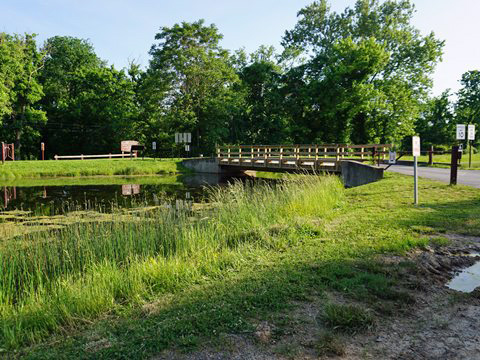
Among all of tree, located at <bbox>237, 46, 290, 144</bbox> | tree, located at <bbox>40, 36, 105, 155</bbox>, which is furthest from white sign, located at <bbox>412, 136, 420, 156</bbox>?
tree, located at <bbox>40, 36, 105, 155</bbox>

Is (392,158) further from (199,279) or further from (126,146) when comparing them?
(126,146)

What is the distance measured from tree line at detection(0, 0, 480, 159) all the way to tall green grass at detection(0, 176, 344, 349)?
28.7 meters

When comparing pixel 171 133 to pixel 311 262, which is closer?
pixel 311 262

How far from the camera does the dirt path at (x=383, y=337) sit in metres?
2.88

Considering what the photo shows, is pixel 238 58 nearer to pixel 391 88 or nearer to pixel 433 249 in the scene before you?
pixel 391 88

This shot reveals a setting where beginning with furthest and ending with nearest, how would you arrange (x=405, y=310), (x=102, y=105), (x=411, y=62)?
1. (x=102, y=105)
2. (x=411, y=62)
3. (x=405, y=310)

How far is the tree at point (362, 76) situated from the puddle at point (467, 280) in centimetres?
2983

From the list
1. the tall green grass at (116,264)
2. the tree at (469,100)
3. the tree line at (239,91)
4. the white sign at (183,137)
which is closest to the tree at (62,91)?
the tree line at (239,91)

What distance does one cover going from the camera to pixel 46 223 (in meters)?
9.70

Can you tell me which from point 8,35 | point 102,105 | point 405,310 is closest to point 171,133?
point 102,105

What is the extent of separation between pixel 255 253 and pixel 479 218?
4894 mm

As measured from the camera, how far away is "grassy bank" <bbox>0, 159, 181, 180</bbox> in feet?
90.9

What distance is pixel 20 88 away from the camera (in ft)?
121

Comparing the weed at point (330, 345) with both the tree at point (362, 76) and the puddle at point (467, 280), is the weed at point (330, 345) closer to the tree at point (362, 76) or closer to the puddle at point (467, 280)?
the puddle at point (467, 280)
